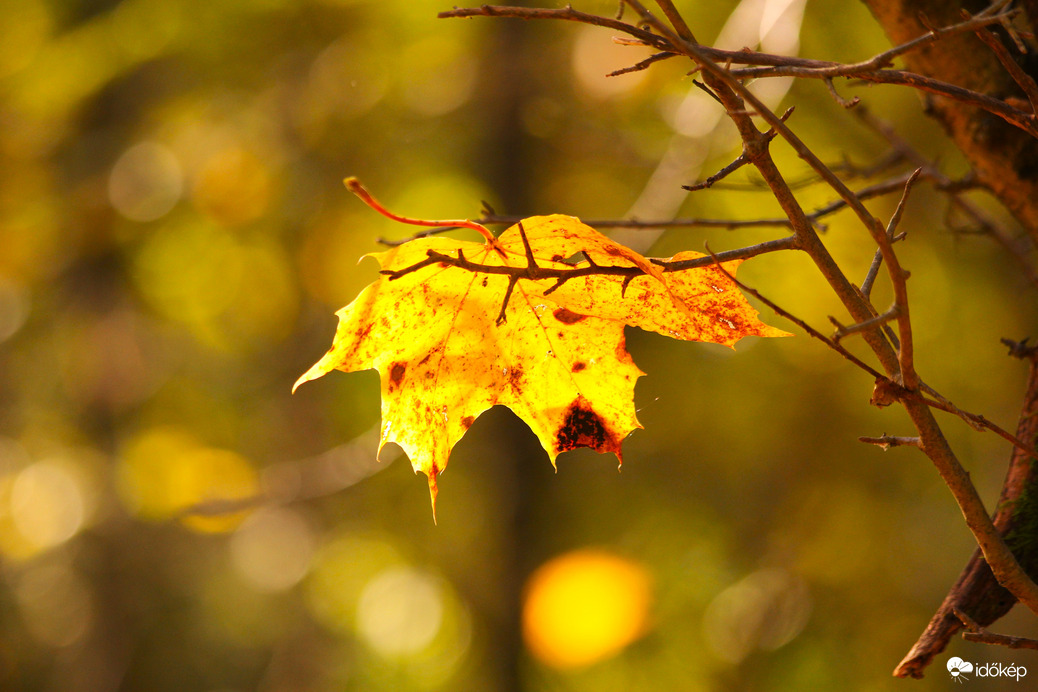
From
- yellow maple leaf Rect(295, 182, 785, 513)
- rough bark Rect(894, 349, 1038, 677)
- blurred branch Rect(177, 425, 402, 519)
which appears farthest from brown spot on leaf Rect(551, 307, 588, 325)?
blurred branch Rect(177, 425, 402, 519)

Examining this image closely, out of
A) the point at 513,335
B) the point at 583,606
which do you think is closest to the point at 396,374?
the point at 513,335

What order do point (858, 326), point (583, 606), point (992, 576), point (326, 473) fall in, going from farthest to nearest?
point (583, 606), point (326, 473), point (992, 576), point (858, 326)

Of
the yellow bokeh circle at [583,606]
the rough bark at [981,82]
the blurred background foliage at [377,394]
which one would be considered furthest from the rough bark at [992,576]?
the yellow bokeh circle at [583,606]

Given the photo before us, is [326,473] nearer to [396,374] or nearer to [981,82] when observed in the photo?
[396,374]

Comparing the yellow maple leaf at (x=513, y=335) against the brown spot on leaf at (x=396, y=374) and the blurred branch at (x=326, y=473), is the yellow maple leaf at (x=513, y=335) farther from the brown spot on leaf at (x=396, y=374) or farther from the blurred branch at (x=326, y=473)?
the blurred branch at (x=326, y=473)

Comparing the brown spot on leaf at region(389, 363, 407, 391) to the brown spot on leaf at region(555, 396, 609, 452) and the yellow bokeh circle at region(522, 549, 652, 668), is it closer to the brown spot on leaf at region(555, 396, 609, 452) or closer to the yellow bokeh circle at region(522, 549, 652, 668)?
the brown spot on leaf at region(555, 396, 609, 452)

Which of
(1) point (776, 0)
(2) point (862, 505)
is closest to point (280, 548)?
(2) point (862, 505)
